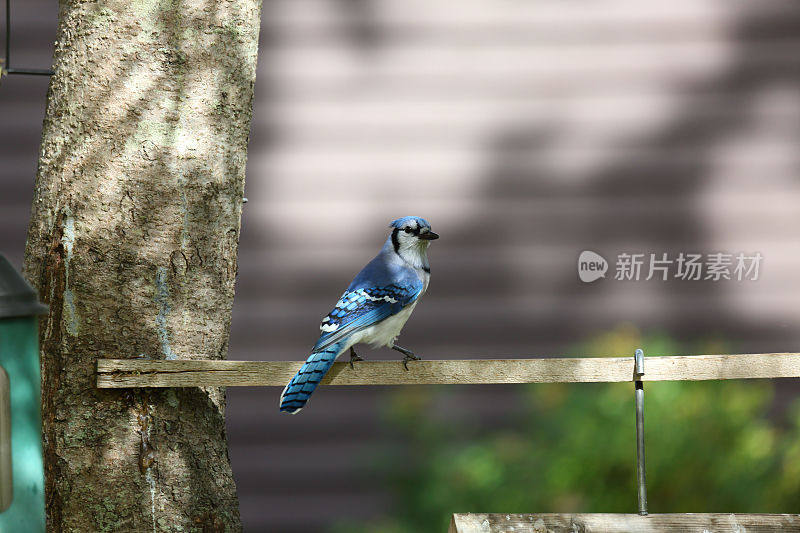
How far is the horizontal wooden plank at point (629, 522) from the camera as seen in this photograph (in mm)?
2127

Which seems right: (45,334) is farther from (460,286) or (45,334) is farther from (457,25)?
(457,25)

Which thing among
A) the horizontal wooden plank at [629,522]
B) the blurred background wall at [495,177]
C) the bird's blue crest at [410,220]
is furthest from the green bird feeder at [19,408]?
the blurred background wall at [495,177]

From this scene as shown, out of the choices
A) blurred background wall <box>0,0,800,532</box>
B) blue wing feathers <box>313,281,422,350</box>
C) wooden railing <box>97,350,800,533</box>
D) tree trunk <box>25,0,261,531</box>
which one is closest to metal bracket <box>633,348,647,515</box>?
wooden railing <box>97,350,800,533</box>

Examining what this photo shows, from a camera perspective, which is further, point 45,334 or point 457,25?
point 457,25

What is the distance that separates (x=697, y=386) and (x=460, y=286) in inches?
48.4

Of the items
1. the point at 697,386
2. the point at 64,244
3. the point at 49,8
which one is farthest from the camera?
the point at 49,8

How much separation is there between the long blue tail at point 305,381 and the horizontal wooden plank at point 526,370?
0.03m

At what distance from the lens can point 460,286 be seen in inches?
184

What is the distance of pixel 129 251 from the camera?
257cm

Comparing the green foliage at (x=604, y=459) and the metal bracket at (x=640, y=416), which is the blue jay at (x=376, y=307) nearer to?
the metal bracket at (x=640, y=416)

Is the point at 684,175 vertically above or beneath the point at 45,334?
above

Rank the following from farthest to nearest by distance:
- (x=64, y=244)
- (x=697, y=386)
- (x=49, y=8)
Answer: (x=49, y=8)
(x=697, y=386)
(x=64, y=244)

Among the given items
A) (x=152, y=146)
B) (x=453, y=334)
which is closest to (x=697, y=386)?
(x=453, y=334)
